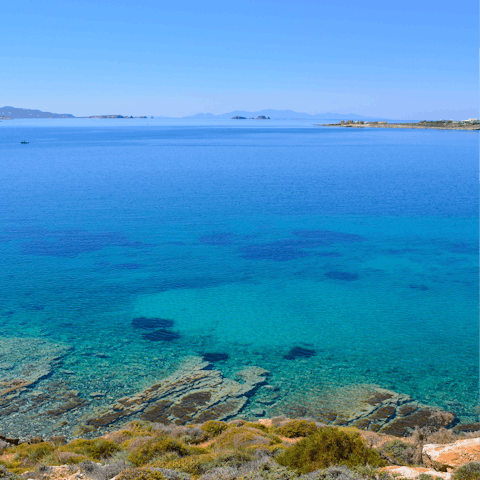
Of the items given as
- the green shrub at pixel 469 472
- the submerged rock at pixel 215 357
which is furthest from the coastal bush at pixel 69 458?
the green shrub at pixel 469 472

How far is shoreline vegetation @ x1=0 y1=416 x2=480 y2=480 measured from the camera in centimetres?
1314

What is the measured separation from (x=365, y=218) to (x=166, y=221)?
24.6 m

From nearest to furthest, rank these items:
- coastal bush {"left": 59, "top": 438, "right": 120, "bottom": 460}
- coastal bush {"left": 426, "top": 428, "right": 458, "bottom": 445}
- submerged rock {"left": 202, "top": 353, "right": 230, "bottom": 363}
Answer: coastal bush {"left": 59, "top": 438, "right": 120, "bottom": 460} → coastal bush {"left": 426, "top": 428, "right": 458, "bottom": 445} → submerged rock {"left": 202, "top": 353, "right": 230, "bottom": 363}

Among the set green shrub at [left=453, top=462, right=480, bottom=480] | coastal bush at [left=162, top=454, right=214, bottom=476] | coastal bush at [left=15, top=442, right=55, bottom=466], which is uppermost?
green shrub at [left=453, top=462, right=480, bottom=480]

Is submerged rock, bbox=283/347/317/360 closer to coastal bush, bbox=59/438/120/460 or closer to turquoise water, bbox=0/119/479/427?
turquoise water, bbox=0/119/479/427

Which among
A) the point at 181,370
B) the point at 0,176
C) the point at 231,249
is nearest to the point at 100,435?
the point at 181,370

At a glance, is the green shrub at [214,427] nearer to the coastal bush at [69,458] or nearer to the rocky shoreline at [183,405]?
the rocky shoreline at [183,405]

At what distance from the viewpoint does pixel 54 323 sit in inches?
1166

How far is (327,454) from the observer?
14047 mm

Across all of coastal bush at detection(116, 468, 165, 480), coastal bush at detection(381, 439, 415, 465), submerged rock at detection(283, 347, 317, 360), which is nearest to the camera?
coastal bush at detection(116, 468, 165, 480)

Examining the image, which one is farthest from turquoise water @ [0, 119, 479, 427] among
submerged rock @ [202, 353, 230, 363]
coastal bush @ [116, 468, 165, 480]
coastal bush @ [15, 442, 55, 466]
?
coastal bush @ [116, 468, 165, 480]

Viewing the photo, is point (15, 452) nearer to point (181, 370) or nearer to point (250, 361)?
point (181, 370)

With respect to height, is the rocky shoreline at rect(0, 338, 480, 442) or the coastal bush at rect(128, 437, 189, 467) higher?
the coastal bush at rect(128, 437, 189, 467)

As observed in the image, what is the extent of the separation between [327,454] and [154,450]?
19.0ft
